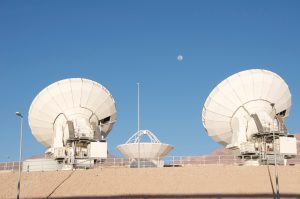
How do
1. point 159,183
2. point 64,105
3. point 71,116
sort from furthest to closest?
point 64,105 → point 71,116 → point 159,183

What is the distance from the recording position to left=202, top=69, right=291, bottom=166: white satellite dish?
50.0m

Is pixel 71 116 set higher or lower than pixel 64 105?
lower

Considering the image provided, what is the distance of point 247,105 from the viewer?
5159cm

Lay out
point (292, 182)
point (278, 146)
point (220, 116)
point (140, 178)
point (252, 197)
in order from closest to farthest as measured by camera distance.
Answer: point (252, 197)
point (292, 182)
point (140, 178)
point (278, 146)
point (220, 116)

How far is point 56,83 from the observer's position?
2095 inches

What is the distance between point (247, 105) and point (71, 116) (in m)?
19.0

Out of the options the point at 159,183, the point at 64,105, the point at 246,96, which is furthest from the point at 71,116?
the point at 246,96

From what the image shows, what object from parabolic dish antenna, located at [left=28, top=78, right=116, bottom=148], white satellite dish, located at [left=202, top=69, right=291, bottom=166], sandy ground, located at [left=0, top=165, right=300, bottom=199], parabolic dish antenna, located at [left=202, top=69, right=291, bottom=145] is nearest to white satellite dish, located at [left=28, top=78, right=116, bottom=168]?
parabolic dish antenna, located at [left=28, top=78, right=116, bottom=148]

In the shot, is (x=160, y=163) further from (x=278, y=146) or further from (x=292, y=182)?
(x=292, y=182)

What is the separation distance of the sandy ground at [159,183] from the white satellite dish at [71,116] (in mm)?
5738

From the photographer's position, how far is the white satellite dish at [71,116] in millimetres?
50438

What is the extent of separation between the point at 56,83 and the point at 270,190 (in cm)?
2740

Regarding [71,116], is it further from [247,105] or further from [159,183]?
[247,105]

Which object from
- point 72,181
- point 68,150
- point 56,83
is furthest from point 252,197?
point 56,83
